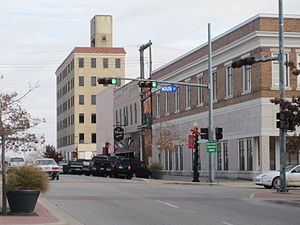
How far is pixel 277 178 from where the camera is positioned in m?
32.7

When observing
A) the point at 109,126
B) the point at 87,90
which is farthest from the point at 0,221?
the point at 87,90

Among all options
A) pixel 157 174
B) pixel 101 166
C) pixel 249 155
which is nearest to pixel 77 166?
pixel 101 166

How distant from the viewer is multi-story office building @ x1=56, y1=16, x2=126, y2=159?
108 metres

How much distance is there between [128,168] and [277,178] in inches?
696

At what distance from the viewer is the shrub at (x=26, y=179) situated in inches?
722

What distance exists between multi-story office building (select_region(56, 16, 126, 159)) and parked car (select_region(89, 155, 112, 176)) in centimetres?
5091

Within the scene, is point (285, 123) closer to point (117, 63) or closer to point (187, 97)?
point (187, 97)

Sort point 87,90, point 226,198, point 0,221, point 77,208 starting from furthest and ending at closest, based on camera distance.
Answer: point 87,90
point 226,198
point 77,208
point 0,221

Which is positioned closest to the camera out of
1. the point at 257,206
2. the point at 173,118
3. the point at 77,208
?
the point at 77,208

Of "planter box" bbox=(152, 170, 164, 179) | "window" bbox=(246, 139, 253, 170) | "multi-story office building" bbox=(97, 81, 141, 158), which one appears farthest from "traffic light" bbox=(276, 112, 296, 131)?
"multi-story office building" bbox=(97, 81, 141, 158)

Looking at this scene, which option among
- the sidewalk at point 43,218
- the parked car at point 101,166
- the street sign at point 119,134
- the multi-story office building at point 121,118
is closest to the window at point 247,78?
the parked car at point 101,166

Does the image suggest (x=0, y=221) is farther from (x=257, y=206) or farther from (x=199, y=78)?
(x=199, y=78)

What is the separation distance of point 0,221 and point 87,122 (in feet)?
308

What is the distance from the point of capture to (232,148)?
46250 mm
